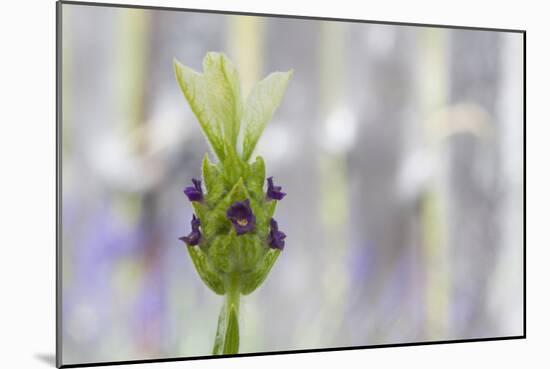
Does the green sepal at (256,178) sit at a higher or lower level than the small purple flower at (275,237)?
higher

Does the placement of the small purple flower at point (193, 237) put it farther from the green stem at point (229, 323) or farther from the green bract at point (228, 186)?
the green stem at point (229, 323)

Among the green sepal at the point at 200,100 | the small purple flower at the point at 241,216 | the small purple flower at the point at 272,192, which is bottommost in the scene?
the small purple flower at the point at 241,216

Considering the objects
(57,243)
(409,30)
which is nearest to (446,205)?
(409,30)

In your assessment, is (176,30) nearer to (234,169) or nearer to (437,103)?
(234,169)

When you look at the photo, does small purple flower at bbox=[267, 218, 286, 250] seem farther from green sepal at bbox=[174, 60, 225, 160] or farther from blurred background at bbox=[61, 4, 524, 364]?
green sepal at bbox=[174, 60, 225, 160]

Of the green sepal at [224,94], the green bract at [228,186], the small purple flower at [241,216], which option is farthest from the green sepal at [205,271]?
the green sepal at [224,94]

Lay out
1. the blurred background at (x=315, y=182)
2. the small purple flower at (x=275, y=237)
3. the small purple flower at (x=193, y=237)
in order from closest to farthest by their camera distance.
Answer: the blurred background at (x=315, y=182), the small purple flower at (x=193, y=237), the small purple flower at (x=275, y=237)
